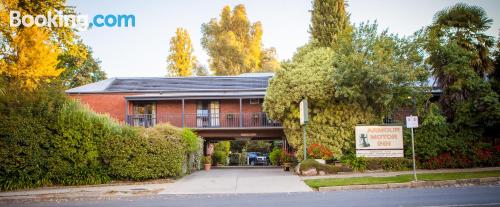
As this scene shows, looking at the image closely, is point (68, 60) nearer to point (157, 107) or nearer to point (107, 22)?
point (157, 107)

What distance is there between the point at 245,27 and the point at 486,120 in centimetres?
3684

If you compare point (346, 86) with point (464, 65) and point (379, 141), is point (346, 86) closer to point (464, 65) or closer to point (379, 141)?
point (379, 141)

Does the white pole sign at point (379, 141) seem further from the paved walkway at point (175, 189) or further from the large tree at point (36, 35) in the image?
the large tree at point (36, 35)

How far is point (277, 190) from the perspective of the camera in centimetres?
1467

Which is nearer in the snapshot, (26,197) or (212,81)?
(26,197)

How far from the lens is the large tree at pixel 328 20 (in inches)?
1316

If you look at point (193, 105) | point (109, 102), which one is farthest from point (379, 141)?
Result: point (109, 102)

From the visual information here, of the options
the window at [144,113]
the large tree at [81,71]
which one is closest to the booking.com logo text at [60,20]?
the window at [144,113]

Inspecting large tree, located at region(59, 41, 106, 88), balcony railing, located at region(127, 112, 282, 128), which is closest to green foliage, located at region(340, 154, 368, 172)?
balcony railing, located at region(127, 112, 282, 128)

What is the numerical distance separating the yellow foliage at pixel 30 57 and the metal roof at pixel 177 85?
12013mm

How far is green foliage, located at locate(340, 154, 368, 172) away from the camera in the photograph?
21047mm

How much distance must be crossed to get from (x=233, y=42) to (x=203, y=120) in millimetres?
19578

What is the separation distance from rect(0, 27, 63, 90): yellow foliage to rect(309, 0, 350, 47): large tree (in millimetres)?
19246

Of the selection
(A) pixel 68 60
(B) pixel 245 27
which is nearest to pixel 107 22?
(A) pixel 68 60
